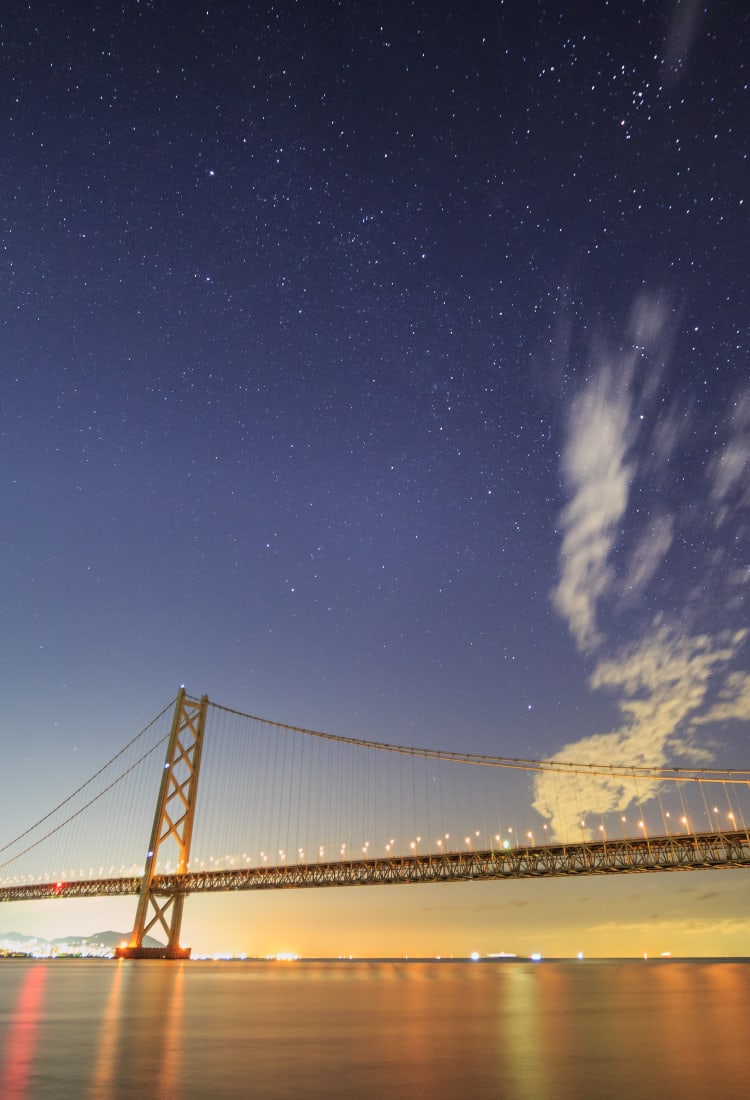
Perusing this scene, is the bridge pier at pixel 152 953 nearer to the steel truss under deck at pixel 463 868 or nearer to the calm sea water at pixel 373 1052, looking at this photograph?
the steel truss under deck at pixel 463 868

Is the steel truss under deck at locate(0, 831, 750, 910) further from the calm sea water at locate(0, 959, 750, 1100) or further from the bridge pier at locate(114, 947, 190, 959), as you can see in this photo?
the calm sea water at locate(0, 959, 750, 1100)

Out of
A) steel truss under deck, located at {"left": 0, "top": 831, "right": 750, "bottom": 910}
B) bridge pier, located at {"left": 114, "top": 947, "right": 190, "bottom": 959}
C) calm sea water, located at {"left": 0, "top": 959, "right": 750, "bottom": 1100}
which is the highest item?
steel truss under deck, located at {"left": 0, "top": 831, "right": 750, "bottom": 910}

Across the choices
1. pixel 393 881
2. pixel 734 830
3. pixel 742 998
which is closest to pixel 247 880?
pixel 393 881

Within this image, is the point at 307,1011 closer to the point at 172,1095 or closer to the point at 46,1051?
the point at 46,1051

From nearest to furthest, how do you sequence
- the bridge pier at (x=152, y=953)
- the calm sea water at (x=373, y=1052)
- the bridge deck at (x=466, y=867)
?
1. the calm sea water at (x=373, y=1052)
2. the bridge deck at (x=466, y=867)
3. the bridge pier at (x=152, y=953)

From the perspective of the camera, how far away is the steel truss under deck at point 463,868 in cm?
5553

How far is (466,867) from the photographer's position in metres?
65.0

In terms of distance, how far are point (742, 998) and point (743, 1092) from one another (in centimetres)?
1686

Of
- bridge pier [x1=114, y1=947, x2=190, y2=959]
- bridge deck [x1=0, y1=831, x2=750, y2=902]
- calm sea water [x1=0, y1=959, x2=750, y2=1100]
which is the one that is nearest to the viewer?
calm sea water [x1=0, y1=959, x2=750, y2=1100]

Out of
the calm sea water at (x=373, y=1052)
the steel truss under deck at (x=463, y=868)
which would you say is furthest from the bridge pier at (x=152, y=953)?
the calm sea water at (x=373, y=1052)

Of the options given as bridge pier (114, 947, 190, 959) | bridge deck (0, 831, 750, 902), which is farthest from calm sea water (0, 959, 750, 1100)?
bridge pier (114, 947, 190, 959)

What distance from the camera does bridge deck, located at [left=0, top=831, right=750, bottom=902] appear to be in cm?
5550

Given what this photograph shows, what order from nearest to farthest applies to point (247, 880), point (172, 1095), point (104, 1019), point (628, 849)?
point (172, 1095), point (104, 1019), point (628, 849), point (247, 880)

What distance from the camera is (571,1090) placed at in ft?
20.3
